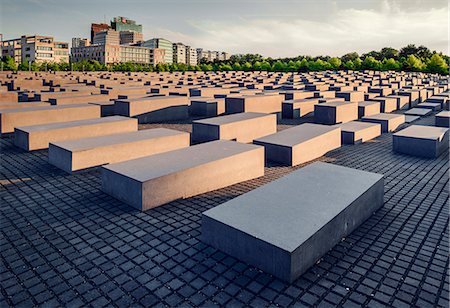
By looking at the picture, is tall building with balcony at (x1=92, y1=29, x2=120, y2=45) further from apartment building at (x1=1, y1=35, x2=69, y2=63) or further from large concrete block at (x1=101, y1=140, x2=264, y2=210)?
large concrete block at (x1=101, y1=140, x2=264, y2=210)

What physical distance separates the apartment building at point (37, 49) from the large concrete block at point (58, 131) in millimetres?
125263

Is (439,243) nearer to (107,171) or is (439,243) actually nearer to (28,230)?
(107,171)

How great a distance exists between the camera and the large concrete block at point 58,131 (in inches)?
475

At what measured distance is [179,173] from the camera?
775 centimetres

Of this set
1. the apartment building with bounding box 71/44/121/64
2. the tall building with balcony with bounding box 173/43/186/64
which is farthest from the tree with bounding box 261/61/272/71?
the tall building with balcony with bounding box 173/43/186/64

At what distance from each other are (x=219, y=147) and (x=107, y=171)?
3.18 meters

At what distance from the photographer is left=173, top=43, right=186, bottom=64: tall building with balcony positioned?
190 meters

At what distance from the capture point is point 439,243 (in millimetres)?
6047

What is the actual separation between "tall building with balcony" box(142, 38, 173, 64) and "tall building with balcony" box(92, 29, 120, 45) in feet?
46.4

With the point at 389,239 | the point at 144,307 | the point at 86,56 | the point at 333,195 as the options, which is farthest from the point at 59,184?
the point at 86,56

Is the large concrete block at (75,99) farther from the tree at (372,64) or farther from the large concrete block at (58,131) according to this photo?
the tree at (372,64)

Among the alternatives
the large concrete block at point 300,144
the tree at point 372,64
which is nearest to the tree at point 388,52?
the tree at point 372,64

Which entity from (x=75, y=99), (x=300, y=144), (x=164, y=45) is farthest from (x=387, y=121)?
(x=164, y=45)

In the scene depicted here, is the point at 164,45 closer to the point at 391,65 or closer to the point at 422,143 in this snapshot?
the point at 391,65
